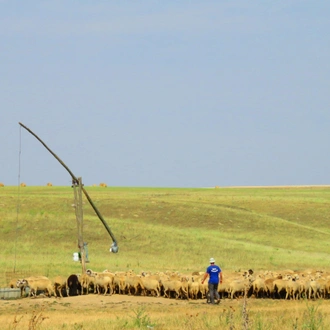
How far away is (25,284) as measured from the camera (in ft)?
112

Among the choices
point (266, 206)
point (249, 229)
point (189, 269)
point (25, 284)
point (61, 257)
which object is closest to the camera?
point (25, 284)

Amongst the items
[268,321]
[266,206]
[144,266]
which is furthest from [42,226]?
[268,321]

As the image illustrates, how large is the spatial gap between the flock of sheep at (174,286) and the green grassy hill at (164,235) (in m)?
7.20

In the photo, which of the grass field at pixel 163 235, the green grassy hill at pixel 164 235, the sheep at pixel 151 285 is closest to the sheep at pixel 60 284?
the sheep at pixel 151 285

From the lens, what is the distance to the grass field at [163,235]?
158 feet

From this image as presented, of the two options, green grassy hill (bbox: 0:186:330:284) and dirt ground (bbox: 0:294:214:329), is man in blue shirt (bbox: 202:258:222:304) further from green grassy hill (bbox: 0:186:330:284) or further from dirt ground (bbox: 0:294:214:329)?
green grassy hill (bbox: 0:186:330:284)

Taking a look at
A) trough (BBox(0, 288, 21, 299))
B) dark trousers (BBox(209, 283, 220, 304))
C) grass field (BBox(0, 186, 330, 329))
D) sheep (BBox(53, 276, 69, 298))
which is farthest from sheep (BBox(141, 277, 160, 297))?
grass field (BBox(0, 186, 330, 329))

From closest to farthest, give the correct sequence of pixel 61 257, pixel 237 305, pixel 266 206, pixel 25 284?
1. pixel 237 305
2. pixel 25 284
3. pixel 61 257
4. pixel 266 206

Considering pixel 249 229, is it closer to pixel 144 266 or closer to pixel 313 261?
pixel 313 261

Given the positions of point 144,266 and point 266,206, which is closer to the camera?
point 144,266

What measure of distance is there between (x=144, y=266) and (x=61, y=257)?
5.73m

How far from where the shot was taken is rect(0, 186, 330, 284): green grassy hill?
48469mm

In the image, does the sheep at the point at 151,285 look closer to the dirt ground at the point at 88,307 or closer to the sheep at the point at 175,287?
the sheep at the point at 175,287

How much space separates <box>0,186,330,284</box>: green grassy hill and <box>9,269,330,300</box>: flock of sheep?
7201 mm
